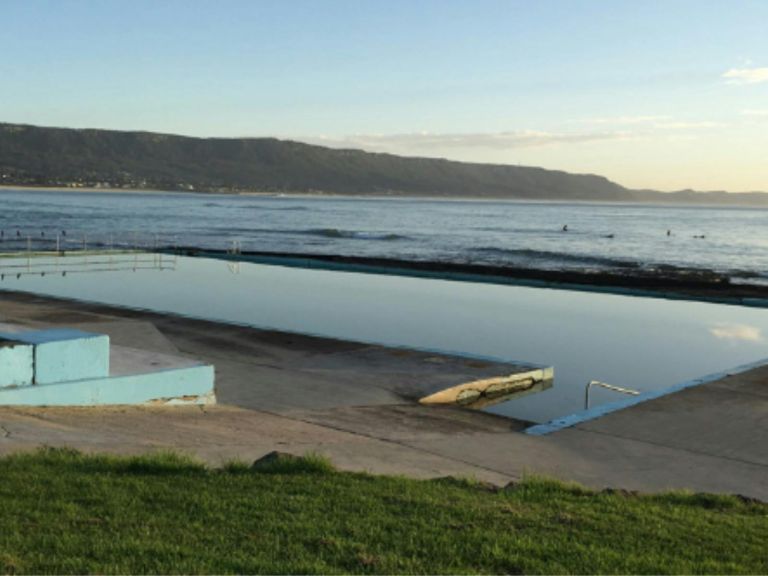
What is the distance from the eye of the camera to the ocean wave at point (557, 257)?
62.1m

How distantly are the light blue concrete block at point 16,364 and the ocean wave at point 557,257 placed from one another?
51.8 metres

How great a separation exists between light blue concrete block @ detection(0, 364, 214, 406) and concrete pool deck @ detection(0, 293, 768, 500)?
0.29m

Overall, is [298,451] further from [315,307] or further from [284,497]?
[315,307]

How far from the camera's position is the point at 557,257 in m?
67.6

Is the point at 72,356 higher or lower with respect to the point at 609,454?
higher

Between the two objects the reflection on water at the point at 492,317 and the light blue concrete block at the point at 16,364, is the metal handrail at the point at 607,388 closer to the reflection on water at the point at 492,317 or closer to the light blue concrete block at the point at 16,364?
the reflection on water at the point at 492,317

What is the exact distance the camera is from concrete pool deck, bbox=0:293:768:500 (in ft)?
33.0

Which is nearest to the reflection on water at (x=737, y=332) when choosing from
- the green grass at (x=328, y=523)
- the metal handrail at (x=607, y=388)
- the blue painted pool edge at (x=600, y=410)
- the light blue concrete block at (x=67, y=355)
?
the blue painted pool edge at (x=600, y=410)

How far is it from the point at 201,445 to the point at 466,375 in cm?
760

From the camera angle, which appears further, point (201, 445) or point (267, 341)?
point (267, 341)

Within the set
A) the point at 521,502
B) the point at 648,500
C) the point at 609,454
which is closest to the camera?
the point at 521,502

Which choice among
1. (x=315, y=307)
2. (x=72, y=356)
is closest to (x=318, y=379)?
(x=72, y=356)

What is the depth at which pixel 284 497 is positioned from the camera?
7.07 meters

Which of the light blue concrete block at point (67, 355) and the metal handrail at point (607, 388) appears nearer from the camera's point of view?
the light blue concrete block at point (67, 355)
